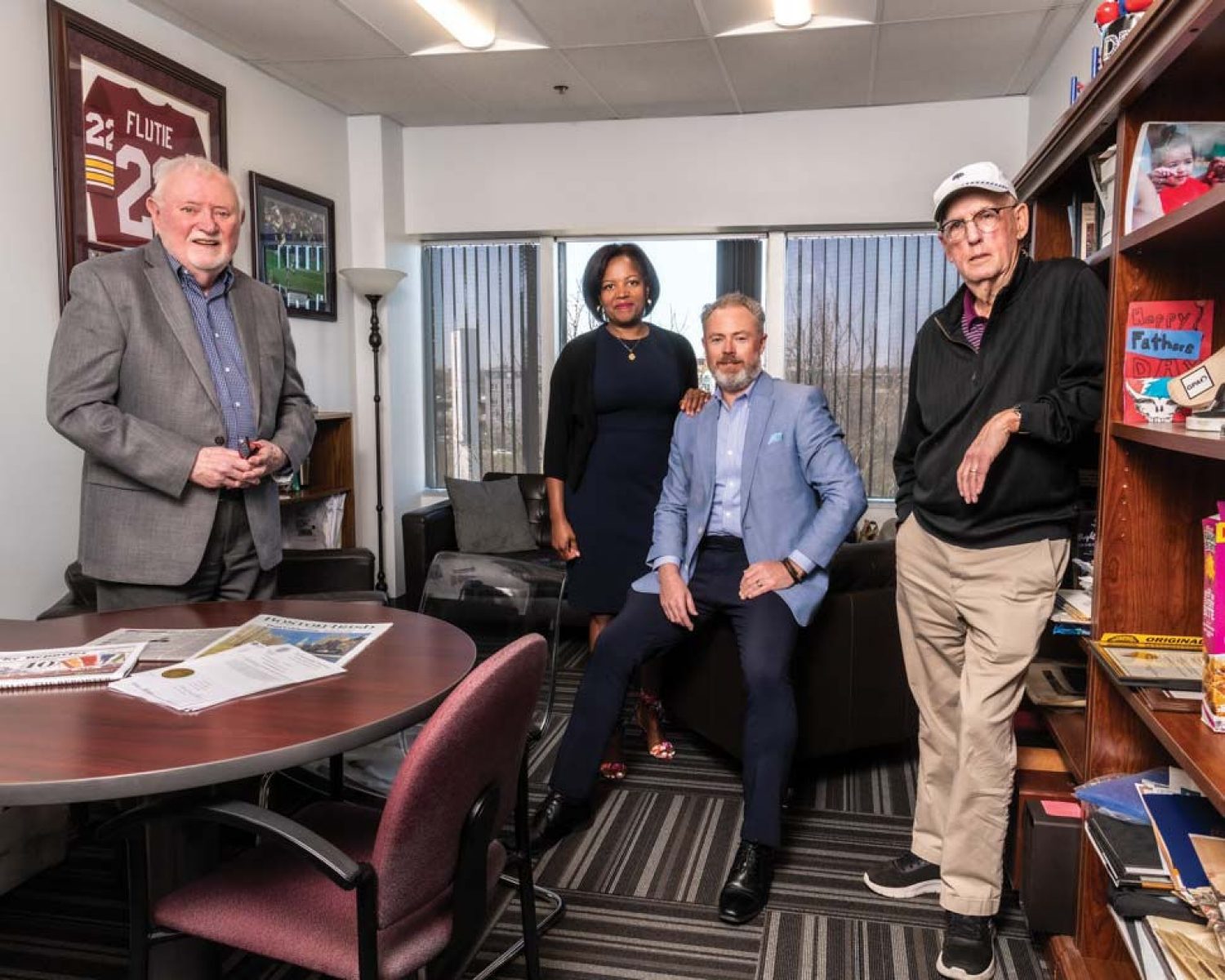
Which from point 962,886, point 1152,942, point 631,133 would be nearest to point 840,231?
point 631,133

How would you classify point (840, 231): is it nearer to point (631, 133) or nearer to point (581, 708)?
point (631, 133)

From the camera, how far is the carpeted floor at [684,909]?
2.01m

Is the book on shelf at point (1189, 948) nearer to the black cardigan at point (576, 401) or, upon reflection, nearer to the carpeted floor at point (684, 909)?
Answer: the carpeted floor at point (684, 909)

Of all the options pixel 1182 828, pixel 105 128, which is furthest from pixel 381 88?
pixel 1182 828

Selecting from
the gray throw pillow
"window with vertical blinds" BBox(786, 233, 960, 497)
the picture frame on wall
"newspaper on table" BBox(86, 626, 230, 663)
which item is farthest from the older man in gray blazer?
"window with vertical blinds" BBox(786, 233, 960, 497)

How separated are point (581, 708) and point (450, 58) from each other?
3015 mm

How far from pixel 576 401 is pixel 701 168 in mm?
2686

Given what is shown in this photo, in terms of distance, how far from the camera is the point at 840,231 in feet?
16.5

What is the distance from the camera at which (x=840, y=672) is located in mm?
2775

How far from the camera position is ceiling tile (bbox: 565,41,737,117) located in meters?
4.05

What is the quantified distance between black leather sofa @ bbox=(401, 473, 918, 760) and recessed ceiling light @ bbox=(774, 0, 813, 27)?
2.12 meters

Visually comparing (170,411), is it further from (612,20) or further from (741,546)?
(612,20)

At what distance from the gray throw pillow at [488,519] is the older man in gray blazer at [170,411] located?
2.55 metres

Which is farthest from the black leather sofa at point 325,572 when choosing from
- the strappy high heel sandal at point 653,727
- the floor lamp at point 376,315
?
the floor lamp at point 376,315
